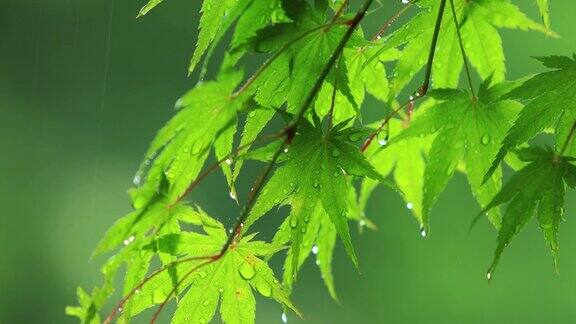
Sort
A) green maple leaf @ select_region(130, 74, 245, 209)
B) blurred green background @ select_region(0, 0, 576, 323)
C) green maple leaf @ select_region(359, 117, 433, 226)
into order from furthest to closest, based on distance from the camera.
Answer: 1. blurred green background @ select_region(0, 0, 576, 323)
2. green maple leaf @ select_region(359, 117, 433, 226)
3. green maple leaf @ select_region(130, 74, 245, 209)

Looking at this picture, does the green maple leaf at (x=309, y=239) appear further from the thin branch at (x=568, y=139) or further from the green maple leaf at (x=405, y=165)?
the thin branch at (x=568, y=139)

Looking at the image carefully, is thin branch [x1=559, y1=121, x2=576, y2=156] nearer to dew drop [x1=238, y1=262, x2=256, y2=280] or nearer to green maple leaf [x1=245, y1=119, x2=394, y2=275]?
green maple leaf [x1=245, y1=119, x2=394, y2=275]

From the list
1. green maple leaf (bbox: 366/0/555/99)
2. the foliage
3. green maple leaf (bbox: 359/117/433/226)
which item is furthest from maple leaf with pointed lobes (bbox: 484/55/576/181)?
green maple leaf (bbox: 359/117/433/226)

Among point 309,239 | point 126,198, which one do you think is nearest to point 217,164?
point 309,239

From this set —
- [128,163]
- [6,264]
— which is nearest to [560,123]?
[128,163]

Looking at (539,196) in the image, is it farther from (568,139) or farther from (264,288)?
(264,288)

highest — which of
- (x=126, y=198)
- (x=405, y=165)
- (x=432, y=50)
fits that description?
(x=432, y=50)

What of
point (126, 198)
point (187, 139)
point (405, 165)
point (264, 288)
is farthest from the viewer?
point (126, 198)
